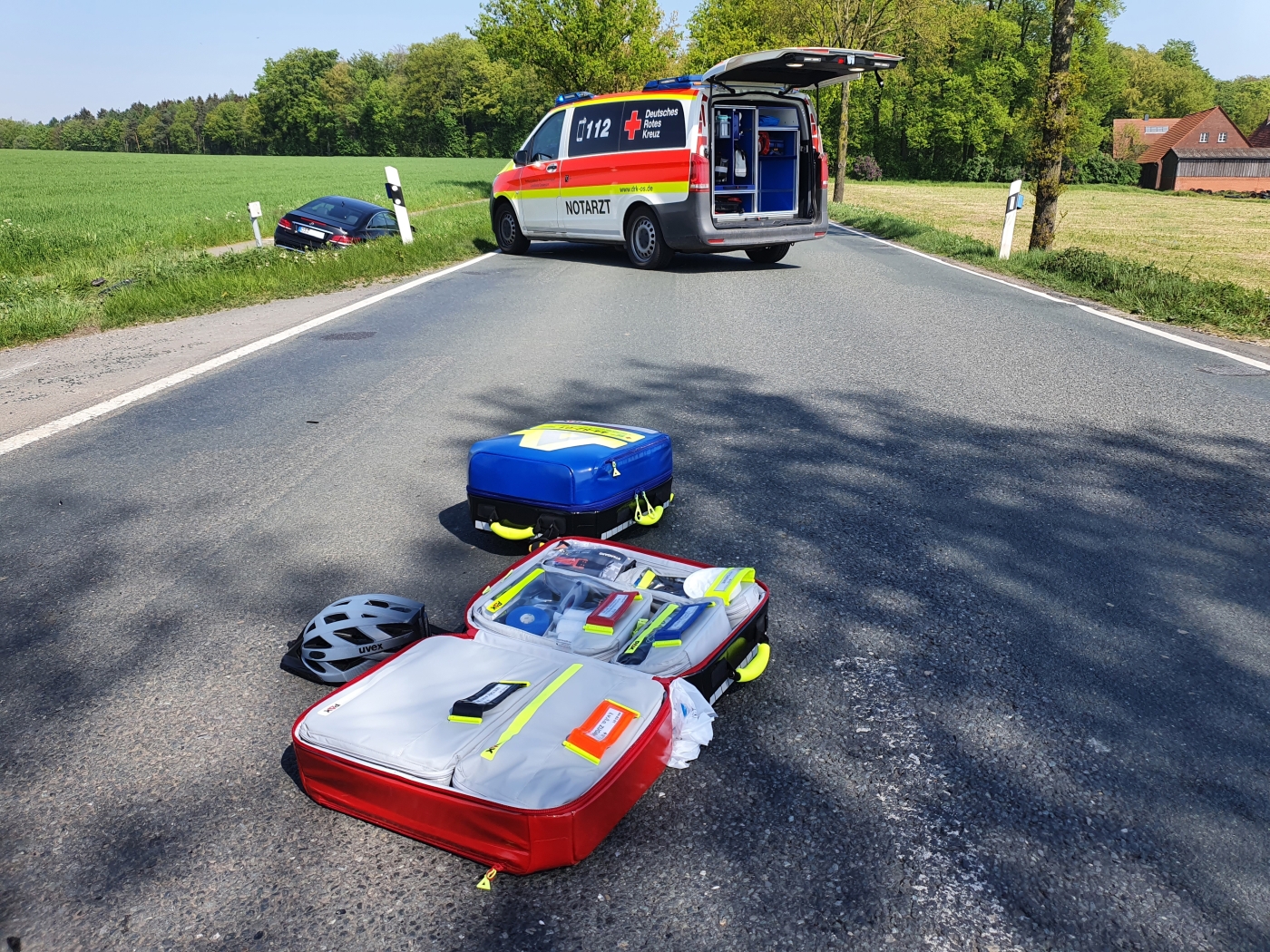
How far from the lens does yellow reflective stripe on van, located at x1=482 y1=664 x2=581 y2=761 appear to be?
6.82 ft

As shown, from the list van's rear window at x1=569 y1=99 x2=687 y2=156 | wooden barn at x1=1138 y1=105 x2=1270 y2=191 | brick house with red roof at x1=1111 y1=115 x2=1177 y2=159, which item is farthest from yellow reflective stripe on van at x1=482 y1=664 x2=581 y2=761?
brick house with red roof at x1=1111 y1=115 x2=1177 y2=159

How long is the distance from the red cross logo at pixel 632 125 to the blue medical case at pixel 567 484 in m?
8.73

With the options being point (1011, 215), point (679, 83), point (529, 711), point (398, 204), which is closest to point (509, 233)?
point (398, 204)

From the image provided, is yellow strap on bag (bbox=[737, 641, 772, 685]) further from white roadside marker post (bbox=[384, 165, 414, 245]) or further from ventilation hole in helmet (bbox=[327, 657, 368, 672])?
white roadside marker post (bbox=[384, 165, 414, 245])

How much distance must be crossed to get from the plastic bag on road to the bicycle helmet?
0.88 m

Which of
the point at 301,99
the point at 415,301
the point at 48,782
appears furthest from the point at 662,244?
the point at 301,99

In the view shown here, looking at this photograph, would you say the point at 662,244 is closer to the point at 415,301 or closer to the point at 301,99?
the point at 415,301

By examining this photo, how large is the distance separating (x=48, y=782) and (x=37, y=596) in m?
1.21

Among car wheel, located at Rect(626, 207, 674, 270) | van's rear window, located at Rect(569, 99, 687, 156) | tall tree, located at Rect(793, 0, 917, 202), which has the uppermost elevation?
tall tree, located at Rect(793, 0, 917, 202)

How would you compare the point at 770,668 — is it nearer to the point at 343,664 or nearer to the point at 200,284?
the point at 343,664

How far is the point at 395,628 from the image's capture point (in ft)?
8.96

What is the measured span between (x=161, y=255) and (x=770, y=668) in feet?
50.2

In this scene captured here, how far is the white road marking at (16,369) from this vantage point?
270 inches

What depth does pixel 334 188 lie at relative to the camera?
1578 inches
